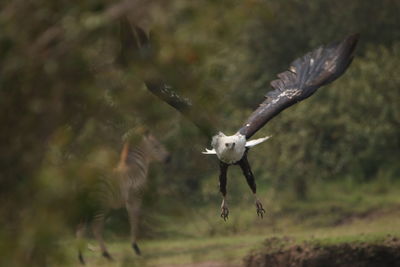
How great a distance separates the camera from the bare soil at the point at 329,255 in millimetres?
13788

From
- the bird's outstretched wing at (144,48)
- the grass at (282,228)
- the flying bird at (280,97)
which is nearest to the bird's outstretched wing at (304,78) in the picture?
the flying bird at (280,97)

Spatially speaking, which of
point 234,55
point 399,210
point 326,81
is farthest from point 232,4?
point 234,55

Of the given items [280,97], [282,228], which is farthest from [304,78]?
[282,228]

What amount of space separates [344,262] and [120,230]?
8.07m

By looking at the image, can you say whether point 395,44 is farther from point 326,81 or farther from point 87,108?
point 87,108

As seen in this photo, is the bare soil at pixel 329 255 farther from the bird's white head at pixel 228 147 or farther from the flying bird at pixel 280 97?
the bird's white head at pixel 228 147

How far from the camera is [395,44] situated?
21.7 m

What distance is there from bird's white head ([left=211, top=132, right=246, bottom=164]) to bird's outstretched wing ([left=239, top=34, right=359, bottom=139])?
0.26 meters

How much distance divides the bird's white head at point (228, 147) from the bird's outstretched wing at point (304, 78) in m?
0.26

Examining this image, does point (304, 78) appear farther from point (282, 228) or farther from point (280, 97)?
point (282, 228)

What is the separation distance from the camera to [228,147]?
32.9 ft

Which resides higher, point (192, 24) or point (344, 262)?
point (344, 262)

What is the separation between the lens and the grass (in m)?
15.5

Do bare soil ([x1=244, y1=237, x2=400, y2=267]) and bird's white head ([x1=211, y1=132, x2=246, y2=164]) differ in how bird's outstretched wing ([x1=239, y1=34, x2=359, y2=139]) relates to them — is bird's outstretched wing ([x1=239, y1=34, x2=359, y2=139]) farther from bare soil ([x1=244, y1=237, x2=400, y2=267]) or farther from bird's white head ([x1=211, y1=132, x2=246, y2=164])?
bare soil ([x1=244, y1=237, x2=400, y2=267])
